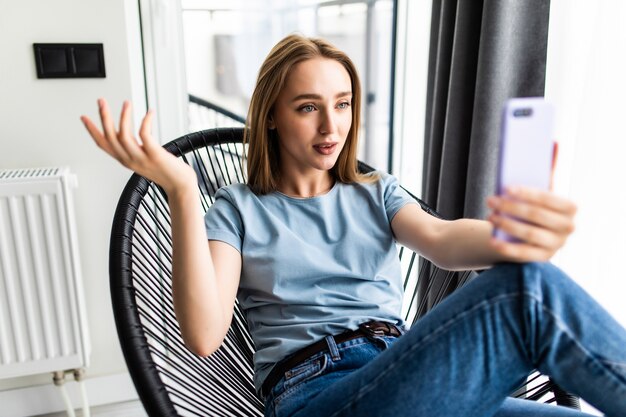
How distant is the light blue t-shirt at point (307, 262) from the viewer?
996 mm

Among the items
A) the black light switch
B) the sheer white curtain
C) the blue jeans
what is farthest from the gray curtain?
the black light switch

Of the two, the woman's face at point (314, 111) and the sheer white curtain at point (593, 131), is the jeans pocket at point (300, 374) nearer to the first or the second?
the woman's face at point (314, 111)

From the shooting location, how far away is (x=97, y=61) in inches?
57.4

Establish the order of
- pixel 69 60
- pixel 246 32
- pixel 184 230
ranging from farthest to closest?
pixel 246 32
pixel 69 60
pixel 184 230

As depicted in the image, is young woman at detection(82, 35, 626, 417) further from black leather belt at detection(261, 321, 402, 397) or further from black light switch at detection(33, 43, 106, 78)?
black light switch at detection(33, 43, 106, 78)

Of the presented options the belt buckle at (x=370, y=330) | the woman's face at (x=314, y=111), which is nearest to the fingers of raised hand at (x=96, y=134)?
the woman's face at (x=314, y=111)

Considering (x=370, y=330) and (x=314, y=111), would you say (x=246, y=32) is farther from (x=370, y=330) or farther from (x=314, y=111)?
(x=370, y=330)

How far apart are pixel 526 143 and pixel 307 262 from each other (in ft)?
1.59

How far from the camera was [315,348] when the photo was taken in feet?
3.14

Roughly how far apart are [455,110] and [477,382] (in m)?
0.89

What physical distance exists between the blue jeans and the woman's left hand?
0.05m

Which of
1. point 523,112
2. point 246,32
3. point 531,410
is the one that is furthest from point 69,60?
point 531,410

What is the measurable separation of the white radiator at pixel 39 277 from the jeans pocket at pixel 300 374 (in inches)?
31.6

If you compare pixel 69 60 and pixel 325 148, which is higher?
pixel 69 60
